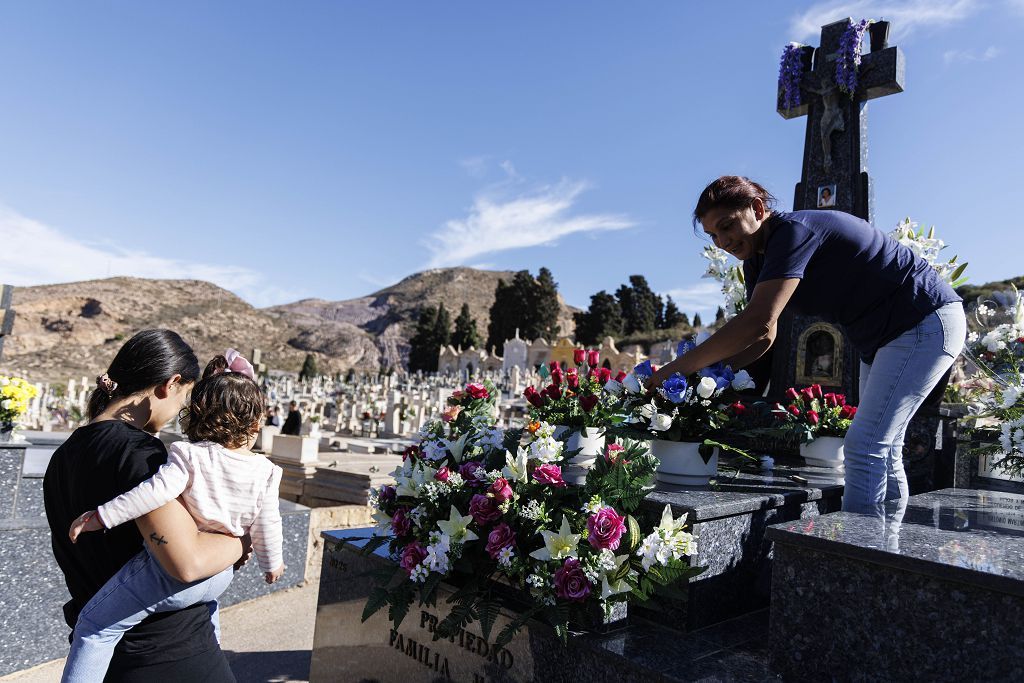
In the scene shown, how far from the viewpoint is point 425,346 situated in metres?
65.0

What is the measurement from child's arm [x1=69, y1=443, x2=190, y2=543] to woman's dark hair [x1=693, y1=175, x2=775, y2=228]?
85.7 inches

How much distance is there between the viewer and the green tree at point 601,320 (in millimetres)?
66062

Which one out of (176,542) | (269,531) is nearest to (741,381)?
(269,531)

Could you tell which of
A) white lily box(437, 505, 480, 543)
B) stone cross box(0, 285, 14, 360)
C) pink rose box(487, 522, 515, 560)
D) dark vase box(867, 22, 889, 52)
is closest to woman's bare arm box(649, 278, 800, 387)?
pink rose box(487, 522, 515, 560)

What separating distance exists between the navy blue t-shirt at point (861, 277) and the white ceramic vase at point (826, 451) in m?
1.35

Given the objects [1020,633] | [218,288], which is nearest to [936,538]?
[1020,633]

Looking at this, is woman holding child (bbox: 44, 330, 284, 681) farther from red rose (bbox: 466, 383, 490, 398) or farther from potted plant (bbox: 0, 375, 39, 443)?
potted plant (bbox: 0, 375, 39, 443)

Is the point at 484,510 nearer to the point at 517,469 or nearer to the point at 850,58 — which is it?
the point at 517,469

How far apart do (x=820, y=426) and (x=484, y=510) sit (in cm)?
259

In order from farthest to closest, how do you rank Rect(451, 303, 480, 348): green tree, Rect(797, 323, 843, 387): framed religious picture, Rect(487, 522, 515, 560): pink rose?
1. Rect(451, 303, 480, 348): green tree
2. Rect(797, 323, 843, 387): framed religious picture
3. Rect(487, 522, 515, 560): pink rose

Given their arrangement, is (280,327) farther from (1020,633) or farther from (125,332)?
(1020,633)

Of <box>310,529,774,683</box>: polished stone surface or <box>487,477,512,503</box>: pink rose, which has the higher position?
<box>487,477,512,503</box>: pink rose

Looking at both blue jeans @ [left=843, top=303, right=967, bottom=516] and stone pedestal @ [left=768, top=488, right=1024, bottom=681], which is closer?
stone pedestal @ [left=768, top=488, right=1024, bottom=681]

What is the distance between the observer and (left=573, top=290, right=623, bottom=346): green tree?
6606 centimetres
